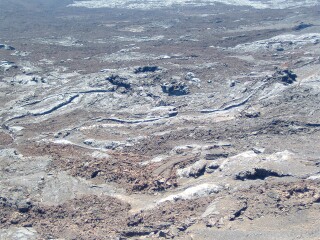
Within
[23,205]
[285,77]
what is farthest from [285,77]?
[23,205]

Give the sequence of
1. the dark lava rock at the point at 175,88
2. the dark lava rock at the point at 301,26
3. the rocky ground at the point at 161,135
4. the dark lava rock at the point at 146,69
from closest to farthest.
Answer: the rocky ground at the point at 161,135 < the dark lava rock at the point at 175,88 < the dark lava rock at the point at 146,69 < the dark lava rock at the point at 301,26

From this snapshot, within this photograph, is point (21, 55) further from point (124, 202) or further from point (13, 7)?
point (13, 7)

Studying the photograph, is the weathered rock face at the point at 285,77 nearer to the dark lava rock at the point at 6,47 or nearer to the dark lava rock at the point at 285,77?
the dark lava rock at the point at 285,77

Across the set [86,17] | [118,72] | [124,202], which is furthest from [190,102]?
[86,17]

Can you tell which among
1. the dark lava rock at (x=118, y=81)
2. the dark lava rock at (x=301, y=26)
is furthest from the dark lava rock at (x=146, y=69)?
the dark lava rock at (x=301, y=26)

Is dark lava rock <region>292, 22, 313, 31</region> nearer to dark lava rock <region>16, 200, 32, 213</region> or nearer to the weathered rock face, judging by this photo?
the weathered rock face

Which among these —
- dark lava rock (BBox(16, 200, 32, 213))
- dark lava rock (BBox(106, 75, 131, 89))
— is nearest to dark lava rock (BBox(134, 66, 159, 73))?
dark lava rock (BBox(106, 75, 131, 89))
